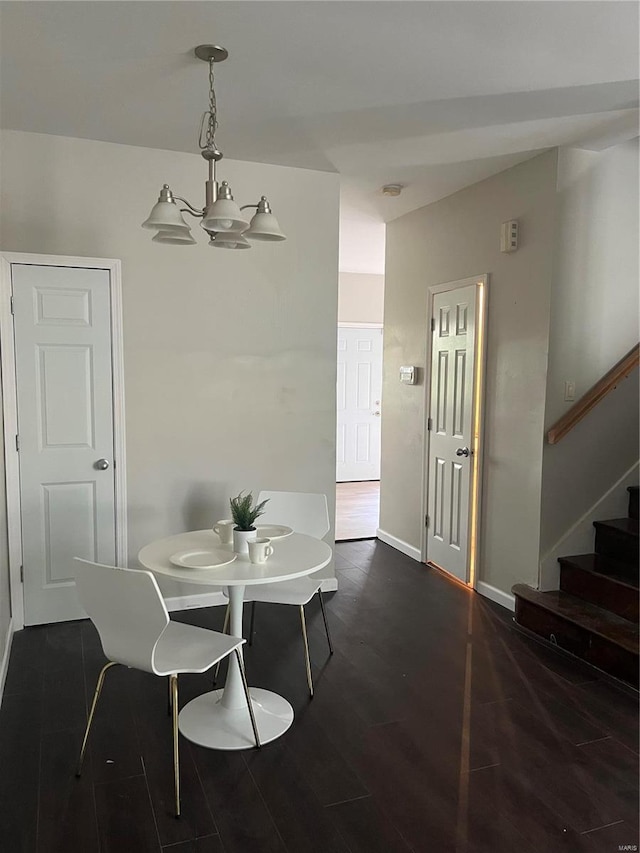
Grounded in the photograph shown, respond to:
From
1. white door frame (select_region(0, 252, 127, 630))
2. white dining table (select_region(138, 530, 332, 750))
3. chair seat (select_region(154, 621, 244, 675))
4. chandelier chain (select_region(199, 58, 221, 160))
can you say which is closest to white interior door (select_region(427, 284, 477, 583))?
white dining table (select_region(138, 530, 332, 750))

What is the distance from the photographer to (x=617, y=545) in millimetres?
3561

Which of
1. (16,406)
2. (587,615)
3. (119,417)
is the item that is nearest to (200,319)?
(119,417)

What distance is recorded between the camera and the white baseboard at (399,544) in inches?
192

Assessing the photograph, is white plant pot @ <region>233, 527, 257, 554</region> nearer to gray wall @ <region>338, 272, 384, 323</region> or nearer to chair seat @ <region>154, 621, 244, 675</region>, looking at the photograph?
chair seat @ <region>154, 621, 244, 675</region>

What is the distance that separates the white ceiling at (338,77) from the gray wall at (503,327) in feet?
0.95

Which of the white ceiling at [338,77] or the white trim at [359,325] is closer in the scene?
the white ceiling at [338,77]

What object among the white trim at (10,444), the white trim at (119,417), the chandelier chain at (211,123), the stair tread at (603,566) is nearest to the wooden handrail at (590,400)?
the stair tread at (603,566)

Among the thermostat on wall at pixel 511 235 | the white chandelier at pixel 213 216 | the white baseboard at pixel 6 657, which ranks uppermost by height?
the thermostat on wall at pixel 511 235

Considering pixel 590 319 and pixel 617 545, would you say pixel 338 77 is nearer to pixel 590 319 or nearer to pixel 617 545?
pixel 590 319

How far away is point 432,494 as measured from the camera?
470 cm

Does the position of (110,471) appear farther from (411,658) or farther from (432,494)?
(432,494)

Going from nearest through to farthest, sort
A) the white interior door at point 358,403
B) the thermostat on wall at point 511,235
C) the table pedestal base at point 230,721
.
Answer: the table pedestal base at point 230,721, the thermostat on wall at point 511,235, the white interior door at point 358,403

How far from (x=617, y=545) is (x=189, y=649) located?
250cm

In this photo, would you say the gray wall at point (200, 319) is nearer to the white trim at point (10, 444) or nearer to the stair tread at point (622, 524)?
the white trim at point (10, 444)
